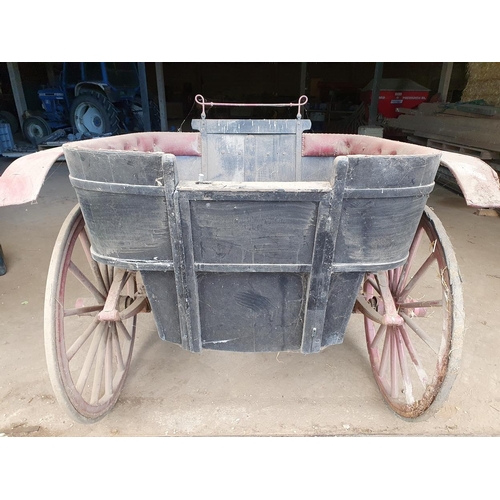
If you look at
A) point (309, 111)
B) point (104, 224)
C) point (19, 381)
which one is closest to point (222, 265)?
point (104, 224)

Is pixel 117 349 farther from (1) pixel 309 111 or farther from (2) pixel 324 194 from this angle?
(1) pixel 309 111

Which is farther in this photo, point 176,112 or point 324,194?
point 176,112

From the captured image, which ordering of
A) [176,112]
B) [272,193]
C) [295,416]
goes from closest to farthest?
1. [272,193]
2. [295,416]
3. [176,112]

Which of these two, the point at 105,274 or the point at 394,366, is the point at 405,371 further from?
the point at 105,274

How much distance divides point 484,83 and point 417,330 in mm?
7291

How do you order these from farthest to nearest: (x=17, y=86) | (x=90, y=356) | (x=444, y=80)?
(x=17, y=86), (x=444, y=80), (x=90, y=356)

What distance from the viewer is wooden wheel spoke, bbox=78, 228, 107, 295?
A: 1815 millimetres

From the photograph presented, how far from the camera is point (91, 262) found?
6.18ft

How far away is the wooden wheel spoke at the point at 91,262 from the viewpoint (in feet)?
5.95

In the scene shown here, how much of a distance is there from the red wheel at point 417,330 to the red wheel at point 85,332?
115 centimetres

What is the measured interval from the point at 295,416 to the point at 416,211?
3.60 ft

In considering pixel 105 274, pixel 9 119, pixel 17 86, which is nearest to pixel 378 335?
pixel 105 274

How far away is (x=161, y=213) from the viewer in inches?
46.6

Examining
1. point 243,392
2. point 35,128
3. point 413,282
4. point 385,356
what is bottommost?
point 243,392
